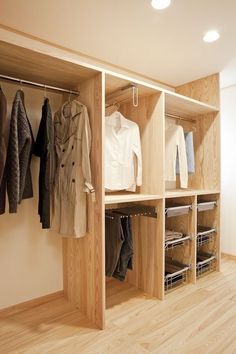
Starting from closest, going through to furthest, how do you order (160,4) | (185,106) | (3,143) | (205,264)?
(3,143), (160,4), (185,106), (205,264)

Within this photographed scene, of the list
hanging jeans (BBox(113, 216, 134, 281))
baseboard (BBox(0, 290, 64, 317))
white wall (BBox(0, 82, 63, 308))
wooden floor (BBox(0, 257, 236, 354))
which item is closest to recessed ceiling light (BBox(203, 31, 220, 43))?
white wall (BBox(0, 82, 63, 308))

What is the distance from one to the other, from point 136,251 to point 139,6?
198 cm

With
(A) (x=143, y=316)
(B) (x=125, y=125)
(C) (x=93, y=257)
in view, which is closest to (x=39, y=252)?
(C) (x=93, y=257)

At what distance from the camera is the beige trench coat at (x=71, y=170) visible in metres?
1.71

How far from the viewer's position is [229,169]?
313 cm

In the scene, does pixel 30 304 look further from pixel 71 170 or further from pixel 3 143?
pixel 3 143

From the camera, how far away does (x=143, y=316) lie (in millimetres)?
1860

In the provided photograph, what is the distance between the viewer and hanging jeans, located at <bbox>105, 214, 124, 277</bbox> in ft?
6.43

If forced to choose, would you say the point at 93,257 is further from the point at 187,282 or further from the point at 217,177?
the point at 217,177

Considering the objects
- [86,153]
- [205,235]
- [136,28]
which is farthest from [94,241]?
[136,28]

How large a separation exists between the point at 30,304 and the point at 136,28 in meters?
2.37

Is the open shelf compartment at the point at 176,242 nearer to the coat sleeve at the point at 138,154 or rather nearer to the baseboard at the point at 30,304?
the coat sleeve at the point at 138,154

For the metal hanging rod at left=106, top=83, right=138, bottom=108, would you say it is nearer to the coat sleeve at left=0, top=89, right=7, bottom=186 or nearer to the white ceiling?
the white ceiling

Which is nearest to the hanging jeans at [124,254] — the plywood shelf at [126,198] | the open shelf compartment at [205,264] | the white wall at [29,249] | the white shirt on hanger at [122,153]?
the plywood shelf at [126,198]
